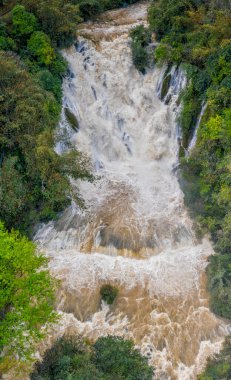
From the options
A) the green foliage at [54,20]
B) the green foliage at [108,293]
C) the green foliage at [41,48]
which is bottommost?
the green foliage at [108,293]

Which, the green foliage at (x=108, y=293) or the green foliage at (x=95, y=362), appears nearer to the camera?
the green foliage at (x=95, y=362)

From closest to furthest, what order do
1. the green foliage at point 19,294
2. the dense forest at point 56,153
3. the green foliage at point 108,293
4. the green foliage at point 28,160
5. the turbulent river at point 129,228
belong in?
the green foliage at point 19,294 < the dense forest at point 56,153 < the turbulent river at point 129,228 < the green foliage at point 108,293 < the green foliage at point 28,160

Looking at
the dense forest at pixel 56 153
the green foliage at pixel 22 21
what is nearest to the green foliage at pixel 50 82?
A: the dense forest at pixel 56 153

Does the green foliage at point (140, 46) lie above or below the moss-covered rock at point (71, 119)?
above

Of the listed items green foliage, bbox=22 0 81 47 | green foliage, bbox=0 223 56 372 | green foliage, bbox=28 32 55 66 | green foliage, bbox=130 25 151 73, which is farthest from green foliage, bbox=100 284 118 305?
green foliage, bbox=22 0 81 47

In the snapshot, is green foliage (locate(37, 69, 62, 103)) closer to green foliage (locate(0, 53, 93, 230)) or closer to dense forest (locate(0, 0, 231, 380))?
dense forest (locate(0, 0, 231, 380))

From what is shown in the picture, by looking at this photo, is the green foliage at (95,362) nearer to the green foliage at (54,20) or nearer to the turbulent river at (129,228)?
the turbulent river at (129,228)
